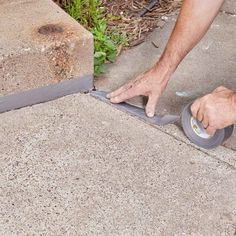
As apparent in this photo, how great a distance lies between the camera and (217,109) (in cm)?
202

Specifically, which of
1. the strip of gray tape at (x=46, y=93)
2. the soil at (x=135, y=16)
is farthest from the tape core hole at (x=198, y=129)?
the soil at (x=135, y=16)

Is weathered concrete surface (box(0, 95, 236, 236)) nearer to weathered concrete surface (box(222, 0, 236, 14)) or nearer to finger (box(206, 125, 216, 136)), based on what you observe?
finger (box(206, 125, 216, 136))

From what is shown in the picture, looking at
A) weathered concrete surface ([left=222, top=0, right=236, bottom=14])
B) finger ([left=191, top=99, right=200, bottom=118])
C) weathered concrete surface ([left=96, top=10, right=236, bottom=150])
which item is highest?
finger ([left=191, top=99, right=200, bottom=118])

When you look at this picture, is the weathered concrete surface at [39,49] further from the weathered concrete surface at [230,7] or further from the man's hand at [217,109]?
the weathered concrete surface at [230,7]

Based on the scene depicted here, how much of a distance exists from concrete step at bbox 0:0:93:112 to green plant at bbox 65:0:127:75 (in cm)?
28

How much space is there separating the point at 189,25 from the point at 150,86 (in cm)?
31

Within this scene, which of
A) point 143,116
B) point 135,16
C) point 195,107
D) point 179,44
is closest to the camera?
point 195,107

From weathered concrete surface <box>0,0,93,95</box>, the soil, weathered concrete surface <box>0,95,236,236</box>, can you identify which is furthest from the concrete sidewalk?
the soil

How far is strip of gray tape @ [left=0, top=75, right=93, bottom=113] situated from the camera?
7.51 feet

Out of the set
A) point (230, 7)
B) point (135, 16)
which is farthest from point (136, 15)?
point (230, 7)

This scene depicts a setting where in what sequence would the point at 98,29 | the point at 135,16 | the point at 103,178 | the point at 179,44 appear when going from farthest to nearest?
the point at 135,16 → the point at 98,29 → the point at 179,44 → the point at 103,178

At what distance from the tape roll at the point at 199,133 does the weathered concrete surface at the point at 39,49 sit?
0.54m

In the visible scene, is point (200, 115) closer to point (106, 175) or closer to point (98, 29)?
point (106, 175)

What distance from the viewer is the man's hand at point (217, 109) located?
2.01 m
